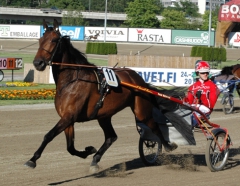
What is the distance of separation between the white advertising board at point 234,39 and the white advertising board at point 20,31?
1742cm

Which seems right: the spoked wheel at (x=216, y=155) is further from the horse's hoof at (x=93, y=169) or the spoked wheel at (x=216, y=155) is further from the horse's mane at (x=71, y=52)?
the horse's mane at (x=71, y=52)

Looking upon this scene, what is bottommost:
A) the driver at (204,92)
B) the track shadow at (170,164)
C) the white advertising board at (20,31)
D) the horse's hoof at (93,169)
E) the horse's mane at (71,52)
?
the track shadow at (170,164)

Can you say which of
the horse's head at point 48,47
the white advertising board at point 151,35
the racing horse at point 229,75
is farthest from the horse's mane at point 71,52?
the white advertising board at point 151,35

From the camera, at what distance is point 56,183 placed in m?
6.49

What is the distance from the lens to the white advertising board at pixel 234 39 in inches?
2075

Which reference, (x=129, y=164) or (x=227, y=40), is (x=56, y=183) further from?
(x=227, y=40)

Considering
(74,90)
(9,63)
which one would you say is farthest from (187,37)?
(74,90)

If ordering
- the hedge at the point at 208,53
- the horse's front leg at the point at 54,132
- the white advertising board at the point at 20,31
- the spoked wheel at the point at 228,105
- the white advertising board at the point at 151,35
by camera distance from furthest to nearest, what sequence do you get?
the white advertising board at the point at 20,31 → the white advertising board at the point at 151,35 → the hedge at the point at 208,53 → the spoked wheel at the point at 228,105 → the horse's front leg at the point at 54,132

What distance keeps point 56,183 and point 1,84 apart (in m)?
13.3

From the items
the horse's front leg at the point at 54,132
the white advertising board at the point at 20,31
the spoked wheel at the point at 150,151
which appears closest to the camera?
the horse's front leg at the point at 54,132

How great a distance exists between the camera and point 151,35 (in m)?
50.2

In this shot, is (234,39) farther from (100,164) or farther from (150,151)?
(100,164)

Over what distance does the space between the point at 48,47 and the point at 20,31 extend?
45820 mm

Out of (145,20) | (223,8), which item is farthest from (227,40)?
(145,20)
